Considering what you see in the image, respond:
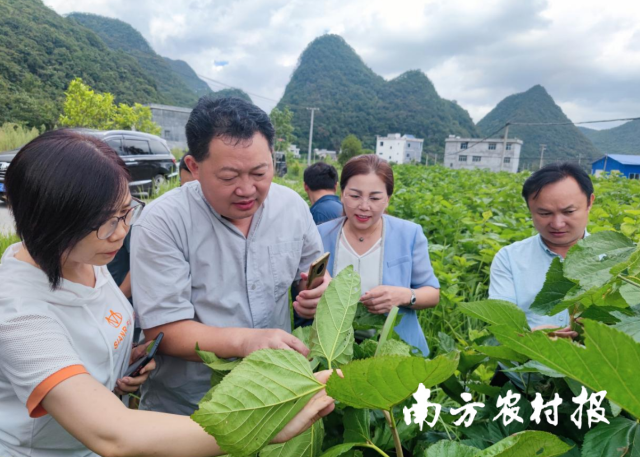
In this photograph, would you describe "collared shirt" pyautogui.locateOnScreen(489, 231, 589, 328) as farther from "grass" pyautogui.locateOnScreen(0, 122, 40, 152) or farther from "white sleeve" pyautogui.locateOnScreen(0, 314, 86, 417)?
"grass" pyautogui.locateOnScreen(0, 122, 40, 152)

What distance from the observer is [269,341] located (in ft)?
3.28

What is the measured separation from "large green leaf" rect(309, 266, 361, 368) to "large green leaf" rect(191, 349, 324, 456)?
17 centimetres

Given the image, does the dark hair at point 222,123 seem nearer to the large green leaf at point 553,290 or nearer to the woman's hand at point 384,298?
the woman's hand at point 384,298

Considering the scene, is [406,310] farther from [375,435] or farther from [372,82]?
[372,82]

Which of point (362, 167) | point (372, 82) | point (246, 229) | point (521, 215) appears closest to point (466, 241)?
point (521, 215)

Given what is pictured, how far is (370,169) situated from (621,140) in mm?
41465

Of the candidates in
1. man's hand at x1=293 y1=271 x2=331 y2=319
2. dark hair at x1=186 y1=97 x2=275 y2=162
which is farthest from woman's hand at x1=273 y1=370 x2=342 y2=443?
dark hair at x1=186 y1=97 x2=275 y2=162

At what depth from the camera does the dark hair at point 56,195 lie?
94 cm

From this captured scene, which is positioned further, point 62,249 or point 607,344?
point 62,249

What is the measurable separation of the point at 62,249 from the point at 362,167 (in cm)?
154

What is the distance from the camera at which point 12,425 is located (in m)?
1.00

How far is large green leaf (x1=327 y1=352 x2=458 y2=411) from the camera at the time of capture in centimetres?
51

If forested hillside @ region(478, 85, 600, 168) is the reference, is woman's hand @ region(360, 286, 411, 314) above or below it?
below

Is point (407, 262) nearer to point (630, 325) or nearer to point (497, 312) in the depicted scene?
point (497, 312)
